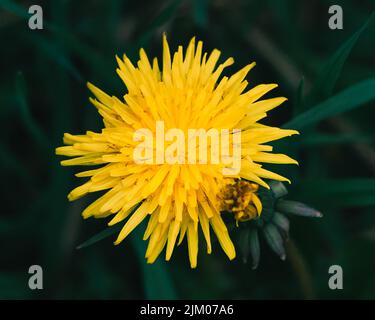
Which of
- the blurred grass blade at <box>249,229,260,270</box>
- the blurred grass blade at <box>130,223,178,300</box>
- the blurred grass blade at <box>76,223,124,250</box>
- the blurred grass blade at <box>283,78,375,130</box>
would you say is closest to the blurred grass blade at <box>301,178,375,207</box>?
the blurred grass blade at <box>283,78,375,130</box>

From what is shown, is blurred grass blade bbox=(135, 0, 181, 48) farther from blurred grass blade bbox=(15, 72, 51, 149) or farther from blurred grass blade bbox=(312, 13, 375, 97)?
blurred grass blade bbox=(312, 13, 375, 97)

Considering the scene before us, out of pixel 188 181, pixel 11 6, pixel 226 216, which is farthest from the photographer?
pixel 11 6

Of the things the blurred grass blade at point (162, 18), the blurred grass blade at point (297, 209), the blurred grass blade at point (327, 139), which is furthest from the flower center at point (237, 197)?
the blurred grass blade at point (162, 18)

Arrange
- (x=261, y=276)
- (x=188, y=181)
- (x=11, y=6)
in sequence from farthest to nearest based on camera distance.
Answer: (x=261, y=276)
(x=11, y=6)
(x=188, y=181)

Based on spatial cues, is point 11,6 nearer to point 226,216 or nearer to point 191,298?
point 226,216

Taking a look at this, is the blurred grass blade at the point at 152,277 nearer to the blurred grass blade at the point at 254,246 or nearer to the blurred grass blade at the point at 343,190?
the blurred grass blade at the point at 254,246
